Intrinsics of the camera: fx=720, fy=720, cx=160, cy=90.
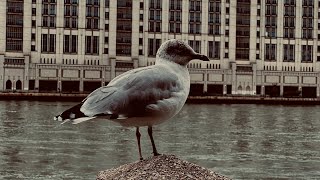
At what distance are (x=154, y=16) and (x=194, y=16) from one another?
7967mm

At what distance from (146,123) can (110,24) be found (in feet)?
416

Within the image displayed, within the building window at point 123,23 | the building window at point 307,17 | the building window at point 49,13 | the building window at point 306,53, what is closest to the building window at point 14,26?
the building window at point 49,13

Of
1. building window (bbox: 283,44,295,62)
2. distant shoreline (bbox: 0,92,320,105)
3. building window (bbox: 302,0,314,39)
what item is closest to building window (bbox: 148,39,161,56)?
distant shoreline (bbox: 0,92,320,105)

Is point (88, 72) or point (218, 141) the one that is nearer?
point (218, 141)

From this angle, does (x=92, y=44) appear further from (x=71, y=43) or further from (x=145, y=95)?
(x=145, y=95)

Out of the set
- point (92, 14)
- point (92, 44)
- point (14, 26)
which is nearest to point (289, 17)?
point (92, 14)

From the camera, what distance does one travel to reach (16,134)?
161 feet

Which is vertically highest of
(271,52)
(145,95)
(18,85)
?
(271,52)

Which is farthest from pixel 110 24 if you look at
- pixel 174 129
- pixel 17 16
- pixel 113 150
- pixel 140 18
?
pixel 113 150

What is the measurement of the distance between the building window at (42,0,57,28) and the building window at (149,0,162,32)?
1829cm

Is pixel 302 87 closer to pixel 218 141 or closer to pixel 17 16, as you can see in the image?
pixel 17 16

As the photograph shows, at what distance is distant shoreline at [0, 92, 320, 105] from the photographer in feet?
414

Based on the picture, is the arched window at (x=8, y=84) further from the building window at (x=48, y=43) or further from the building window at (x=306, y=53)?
the building window at (x=306, y=53)

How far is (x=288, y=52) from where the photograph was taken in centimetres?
14412
